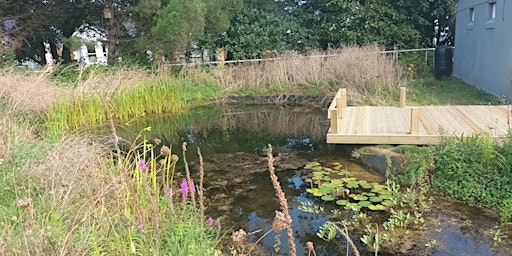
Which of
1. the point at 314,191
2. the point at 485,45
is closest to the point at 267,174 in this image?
the point at 314,191

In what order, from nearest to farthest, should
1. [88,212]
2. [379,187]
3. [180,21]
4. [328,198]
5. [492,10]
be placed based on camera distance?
[88,212]
[328,198]
[379,187]
[180,21]
[492,10]

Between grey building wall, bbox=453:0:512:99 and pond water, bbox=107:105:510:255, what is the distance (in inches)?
128

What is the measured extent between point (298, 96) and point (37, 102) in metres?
5.63

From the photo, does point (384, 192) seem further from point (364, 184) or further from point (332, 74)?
point (332, 74)

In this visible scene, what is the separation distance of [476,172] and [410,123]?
3.99ft

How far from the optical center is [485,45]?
892 cm

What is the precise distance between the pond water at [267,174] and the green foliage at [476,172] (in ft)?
0.50

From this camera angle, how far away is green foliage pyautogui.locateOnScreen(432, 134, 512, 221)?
3.85m

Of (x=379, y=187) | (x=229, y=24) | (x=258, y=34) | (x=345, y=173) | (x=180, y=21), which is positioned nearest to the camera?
(x=379, y=187)

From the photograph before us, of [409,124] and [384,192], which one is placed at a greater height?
[409,124]

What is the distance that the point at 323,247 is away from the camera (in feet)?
11.0

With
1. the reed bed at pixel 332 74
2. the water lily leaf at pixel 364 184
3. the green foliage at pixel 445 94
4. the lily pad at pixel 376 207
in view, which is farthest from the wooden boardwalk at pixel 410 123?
the reed bed at pixel 332 74

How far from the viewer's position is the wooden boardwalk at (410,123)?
4.78 metres

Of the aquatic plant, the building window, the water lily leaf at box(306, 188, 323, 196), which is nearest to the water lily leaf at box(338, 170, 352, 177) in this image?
the aquatic plant
